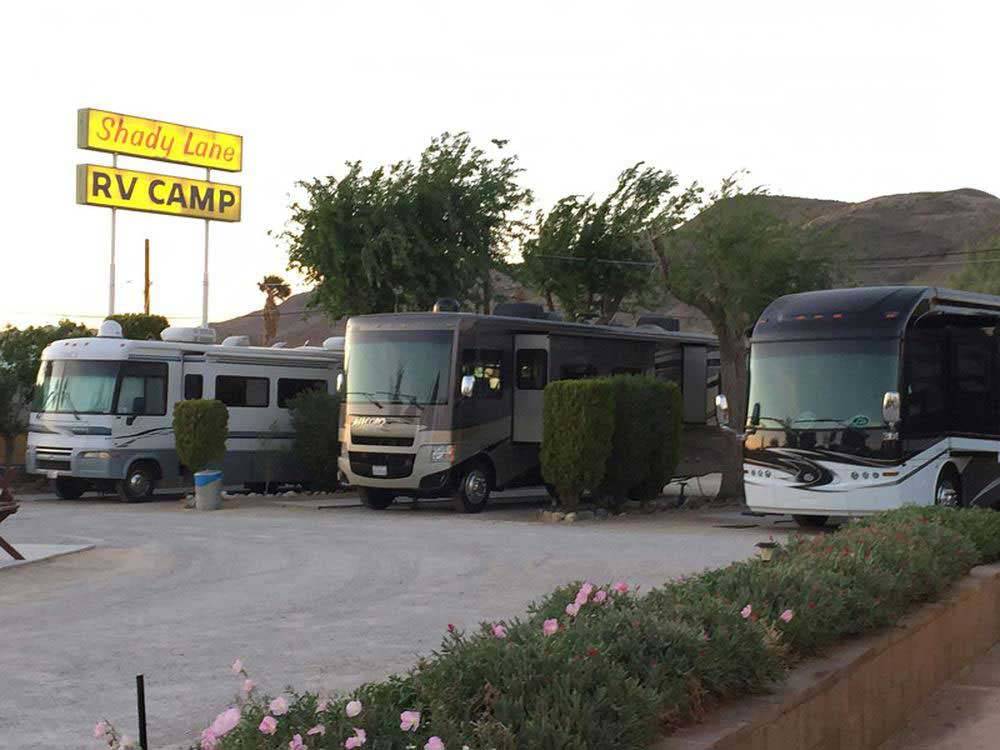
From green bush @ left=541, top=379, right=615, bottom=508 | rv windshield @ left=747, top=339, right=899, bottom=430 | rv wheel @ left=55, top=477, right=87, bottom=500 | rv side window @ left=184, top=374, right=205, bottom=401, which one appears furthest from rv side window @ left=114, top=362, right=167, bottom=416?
rv windshield @ left=747, top=339, right=899, bottom=430

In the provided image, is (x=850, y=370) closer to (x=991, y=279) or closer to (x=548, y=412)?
(x=548, y=412)

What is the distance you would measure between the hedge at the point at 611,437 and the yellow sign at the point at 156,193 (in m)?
23.2

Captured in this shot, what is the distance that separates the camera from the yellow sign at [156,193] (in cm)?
4322

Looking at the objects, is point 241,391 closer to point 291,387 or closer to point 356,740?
point 291,387

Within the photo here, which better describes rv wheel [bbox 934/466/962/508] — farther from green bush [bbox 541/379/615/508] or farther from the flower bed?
the flower bed

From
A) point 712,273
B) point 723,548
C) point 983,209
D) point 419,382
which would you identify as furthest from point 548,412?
point 983,209

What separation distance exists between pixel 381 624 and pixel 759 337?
10.2 m

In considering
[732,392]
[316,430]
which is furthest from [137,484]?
[732,392]

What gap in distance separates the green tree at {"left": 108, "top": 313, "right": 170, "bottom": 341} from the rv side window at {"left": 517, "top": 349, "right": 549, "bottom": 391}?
1308cm

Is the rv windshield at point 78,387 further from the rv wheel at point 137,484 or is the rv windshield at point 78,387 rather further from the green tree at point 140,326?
the green tree at point 140,326

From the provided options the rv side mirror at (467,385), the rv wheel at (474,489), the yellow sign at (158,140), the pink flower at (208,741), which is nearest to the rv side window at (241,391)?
the rv wheel at (474,489)

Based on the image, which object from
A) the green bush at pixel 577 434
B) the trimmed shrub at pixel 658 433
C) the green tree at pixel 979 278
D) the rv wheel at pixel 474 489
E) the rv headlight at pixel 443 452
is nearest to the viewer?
the green bush at pixel 577 434

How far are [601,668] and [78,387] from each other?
24679 millimetres

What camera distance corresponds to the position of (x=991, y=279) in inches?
3622
